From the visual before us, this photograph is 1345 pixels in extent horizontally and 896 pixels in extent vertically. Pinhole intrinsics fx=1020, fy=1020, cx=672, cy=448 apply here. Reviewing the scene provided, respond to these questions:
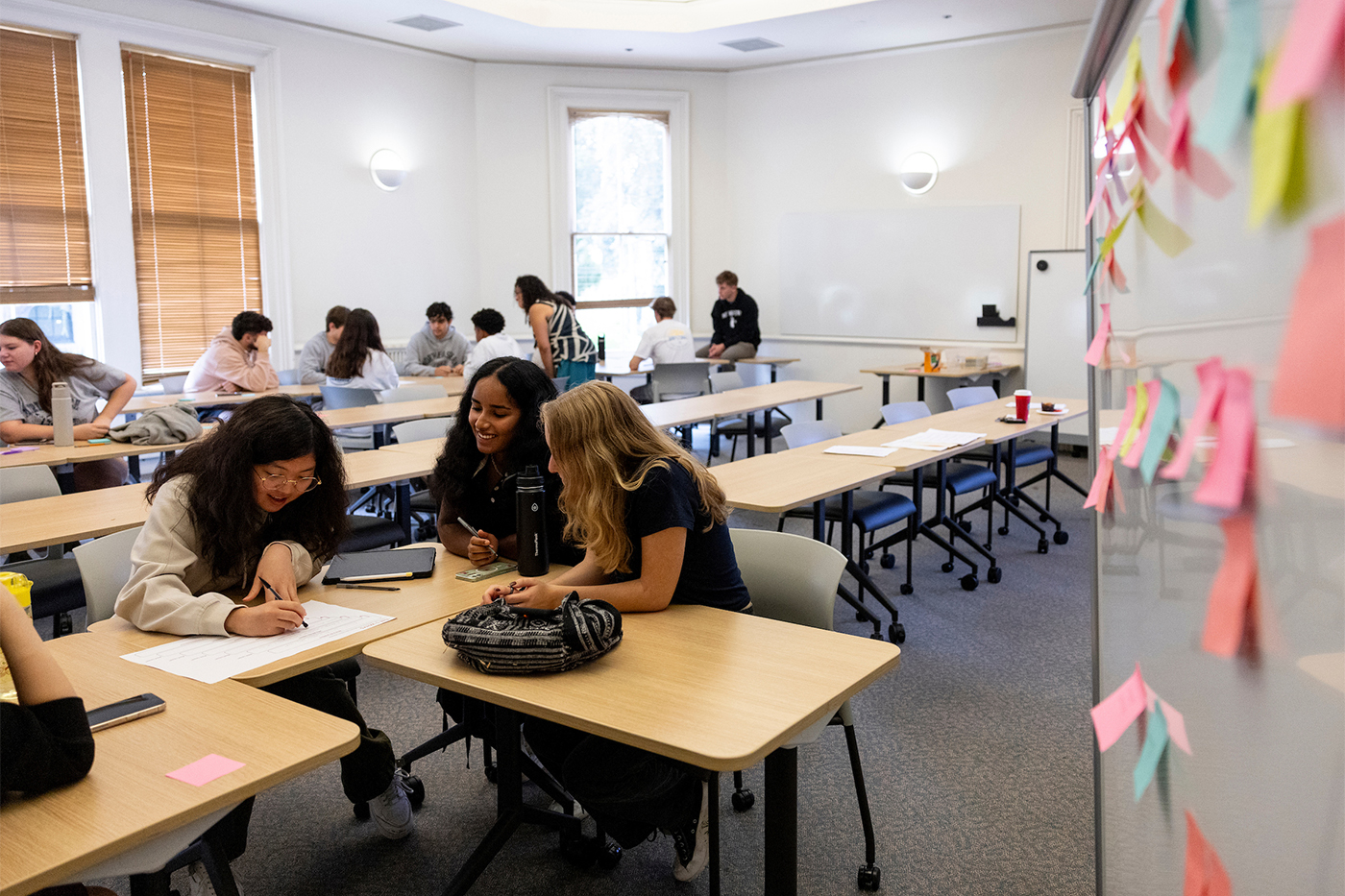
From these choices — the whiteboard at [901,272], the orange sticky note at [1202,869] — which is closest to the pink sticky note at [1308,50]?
the orange sticky note at [1202,869]

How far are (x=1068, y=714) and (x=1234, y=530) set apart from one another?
304cm

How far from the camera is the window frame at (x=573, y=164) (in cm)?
959

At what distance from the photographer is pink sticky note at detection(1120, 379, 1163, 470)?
726 millimetres

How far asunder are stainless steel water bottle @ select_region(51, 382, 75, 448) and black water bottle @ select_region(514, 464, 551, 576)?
282 centimetres

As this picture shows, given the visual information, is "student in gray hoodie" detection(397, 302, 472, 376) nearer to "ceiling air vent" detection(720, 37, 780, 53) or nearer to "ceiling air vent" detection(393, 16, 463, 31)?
"ceiling air vent" detection(393, 16, 463, 31)

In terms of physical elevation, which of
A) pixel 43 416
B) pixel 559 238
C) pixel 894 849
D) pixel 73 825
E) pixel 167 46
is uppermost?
pixel 167 46

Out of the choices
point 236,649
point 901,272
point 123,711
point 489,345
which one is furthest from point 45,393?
point 901,272

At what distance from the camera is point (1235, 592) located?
0.54 meters

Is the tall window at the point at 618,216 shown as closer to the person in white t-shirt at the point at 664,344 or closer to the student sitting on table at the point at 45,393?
the person in white t-shirt at the point at 664,344

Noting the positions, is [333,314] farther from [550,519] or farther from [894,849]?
[894,849]

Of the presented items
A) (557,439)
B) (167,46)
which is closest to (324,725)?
(557,439)

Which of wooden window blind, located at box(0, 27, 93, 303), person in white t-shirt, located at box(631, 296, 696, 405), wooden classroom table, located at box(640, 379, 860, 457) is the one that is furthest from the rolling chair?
wooden window blind, located at box(0, 27, 93, 303)

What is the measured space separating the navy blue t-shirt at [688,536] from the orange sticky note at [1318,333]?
5.83 ft

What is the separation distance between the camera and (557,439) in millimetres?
2250
